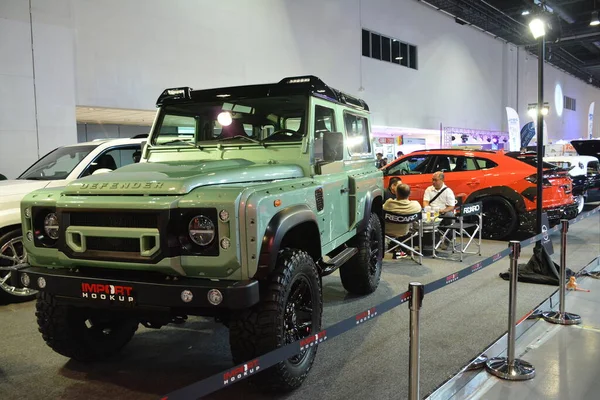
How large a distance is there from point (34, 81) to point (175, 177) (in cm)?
818

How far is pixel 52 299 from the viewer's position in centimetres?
336

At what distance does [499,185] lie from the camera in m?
8.69

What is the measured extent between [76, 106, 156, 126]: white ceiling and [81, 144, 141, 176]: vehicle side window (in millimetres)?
4360

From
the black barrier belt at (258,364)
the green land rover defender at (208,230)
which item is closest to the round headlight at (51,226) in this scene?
the green land rover defender at (208,230)

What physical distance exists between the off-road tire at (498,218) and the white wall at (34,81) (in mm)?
8610

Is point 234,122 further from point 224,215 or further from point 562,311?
point 562,311

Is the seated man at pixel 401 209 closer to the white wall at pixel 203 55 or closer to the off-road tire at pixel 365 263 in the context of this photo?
the off-road tire at pixel 365 263

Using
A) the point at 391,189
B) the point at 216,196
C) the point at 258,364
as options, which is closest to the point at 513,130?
the point at 391,189

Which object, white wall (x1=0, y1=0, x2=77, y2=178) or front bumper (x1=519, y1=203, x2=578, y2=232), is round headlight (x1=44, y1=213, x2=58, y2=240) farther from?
front bumper (x1=519, y1=203, x2=578, y2=232)

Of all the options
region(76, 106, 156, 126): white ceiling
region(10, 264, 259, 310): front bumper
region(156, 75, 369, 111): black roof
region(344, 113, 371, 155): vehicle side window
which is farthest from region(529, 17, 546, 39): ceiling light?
region(76, 106, 156, 126): white ceiling

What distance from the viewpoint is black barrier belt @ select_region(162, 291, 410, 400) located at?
1588mm

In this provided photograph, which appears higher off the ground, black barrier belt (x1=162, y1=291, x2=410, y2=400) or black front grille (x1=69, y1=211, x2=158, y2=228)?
black front grille (x1=69, y1=211, x2=158, y2=228)

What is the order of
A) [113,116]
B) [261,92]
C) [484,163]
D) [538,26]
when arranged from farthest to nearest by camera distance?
[113,116]
[484,163]
[538,26]
[261,92]

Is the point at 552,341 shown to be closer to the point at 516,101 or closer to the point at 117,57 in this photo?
the point at 117,57
